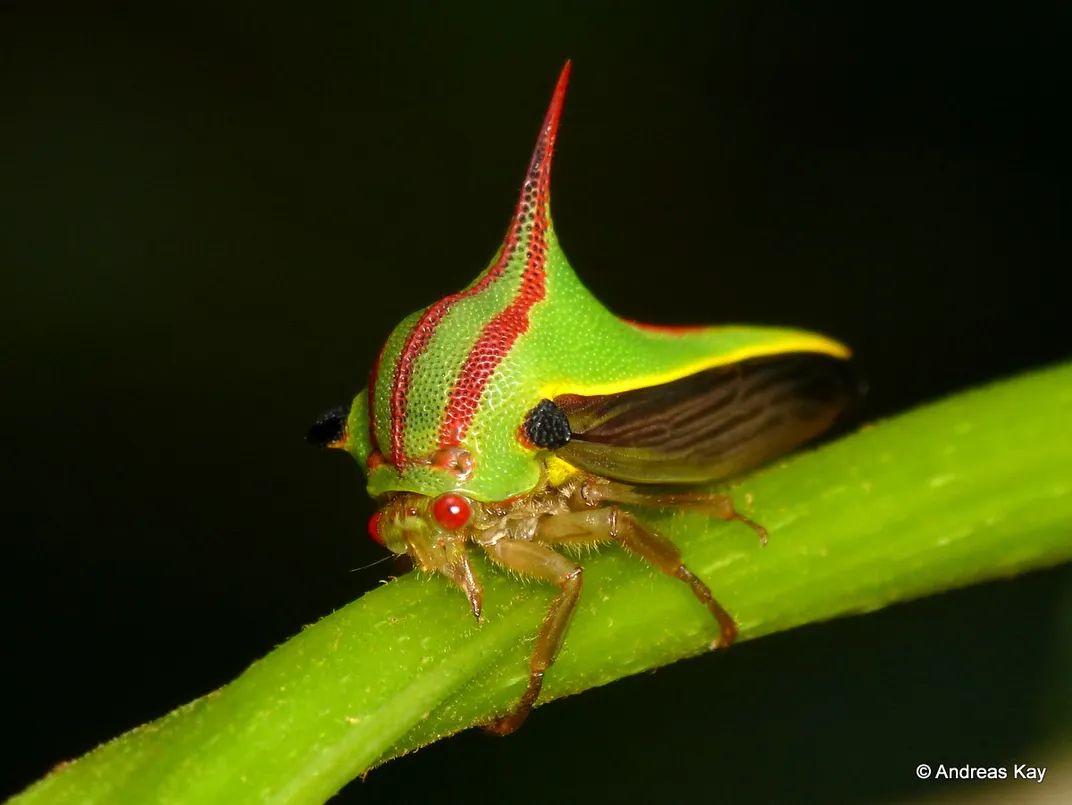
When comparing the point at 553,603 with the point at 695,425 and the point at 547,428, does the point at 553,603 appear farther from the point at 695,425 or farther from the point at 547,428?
the point at 695,425

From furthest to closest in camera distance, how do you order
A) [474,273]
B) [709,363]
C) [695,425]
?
1. [474,273]
2. [709,363]
3. [695,425]

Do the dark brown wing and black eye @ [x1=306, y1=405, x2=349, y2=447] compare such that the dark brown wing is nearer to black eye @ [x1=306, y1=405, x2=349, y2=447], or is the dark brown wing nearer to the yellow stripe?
the yellow stripe

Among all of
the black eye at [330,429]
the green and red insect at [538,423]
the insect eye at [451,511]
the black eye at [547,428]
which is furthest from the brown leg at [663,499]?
the black eye at [330,429]

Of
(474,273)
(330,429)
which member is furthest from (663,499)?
(474,273)

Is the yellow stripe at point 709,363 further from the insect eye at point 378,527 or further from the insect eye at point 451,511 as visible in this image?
the insect eye at point 378,527

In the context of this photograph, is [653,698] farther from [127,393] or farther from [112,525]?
[127,393]

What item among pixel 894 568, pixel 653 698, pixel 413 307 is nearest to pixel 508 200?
pixel 413 307
